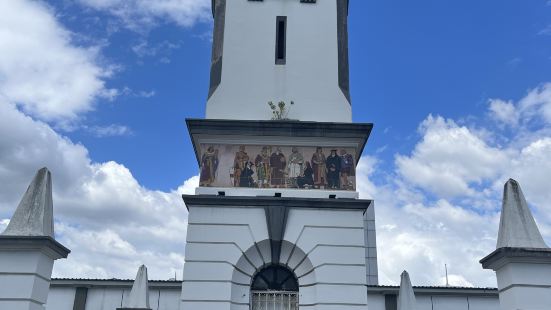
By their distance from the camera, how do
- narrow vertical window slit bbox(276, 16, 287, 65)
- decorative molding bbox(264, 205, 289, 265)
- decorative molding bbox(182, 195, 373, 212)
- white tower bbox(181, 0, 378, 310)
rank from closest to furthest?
white tower bbox(181, 0, 378, 310) < decorative molding bbox(264, 205, 289, 265) < decorative molding bbox(182, 195, 373, 212) < narrow vertical window slit bbox(276, 16, 287, 65)

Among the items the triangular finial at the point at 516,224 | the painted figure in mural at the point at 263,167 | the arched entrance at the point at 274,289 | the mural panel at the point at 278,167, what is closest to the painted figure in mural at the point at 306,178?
the mural panel at the point at 278,167

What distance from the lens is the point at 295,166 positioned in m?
15.8

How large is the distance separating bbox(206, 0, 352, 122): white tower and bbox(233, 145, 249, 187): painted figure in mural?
1.25 m

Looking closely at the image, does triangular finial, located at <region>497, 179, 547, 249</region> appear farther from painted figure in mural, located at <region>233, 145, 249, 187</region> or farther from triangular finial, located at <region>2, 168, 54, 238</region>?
triangular finial, located at <region>2, 168, 54, 238</region>

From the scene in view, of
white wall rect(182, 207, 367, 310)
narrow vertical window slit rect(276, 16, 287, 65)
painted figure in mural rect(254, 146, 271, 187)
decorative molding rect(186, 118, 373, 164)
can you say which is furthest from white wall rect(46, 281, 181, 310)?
narrow vertical window slit rect(276, 16, 287, 65)

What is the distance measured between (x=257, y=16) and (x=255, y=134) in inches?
174

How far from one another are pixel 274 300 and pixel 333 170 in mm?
4029

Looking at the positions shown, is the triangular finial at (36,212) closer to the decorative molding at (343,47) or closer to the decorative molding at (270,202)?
the decorative molding at (270,202)

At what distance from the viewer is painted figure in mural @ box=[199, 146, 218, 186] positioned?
1560cm

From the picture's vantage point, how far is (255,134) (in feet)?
52.4

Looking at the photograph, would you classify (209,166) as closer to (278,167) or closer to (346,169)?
(278,167)

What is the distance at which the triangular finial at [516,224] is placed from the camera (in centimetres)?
1035

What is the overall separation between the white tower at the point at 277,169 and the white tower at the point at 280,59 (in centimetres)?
3

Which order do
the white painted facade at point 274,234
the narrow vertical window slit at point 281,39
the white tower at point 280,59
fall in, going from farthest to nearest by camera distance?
1. the narrow vertical window slit at point 281,39
2. the white tower at point 280,59
3. the white painted facade at point 274,234
